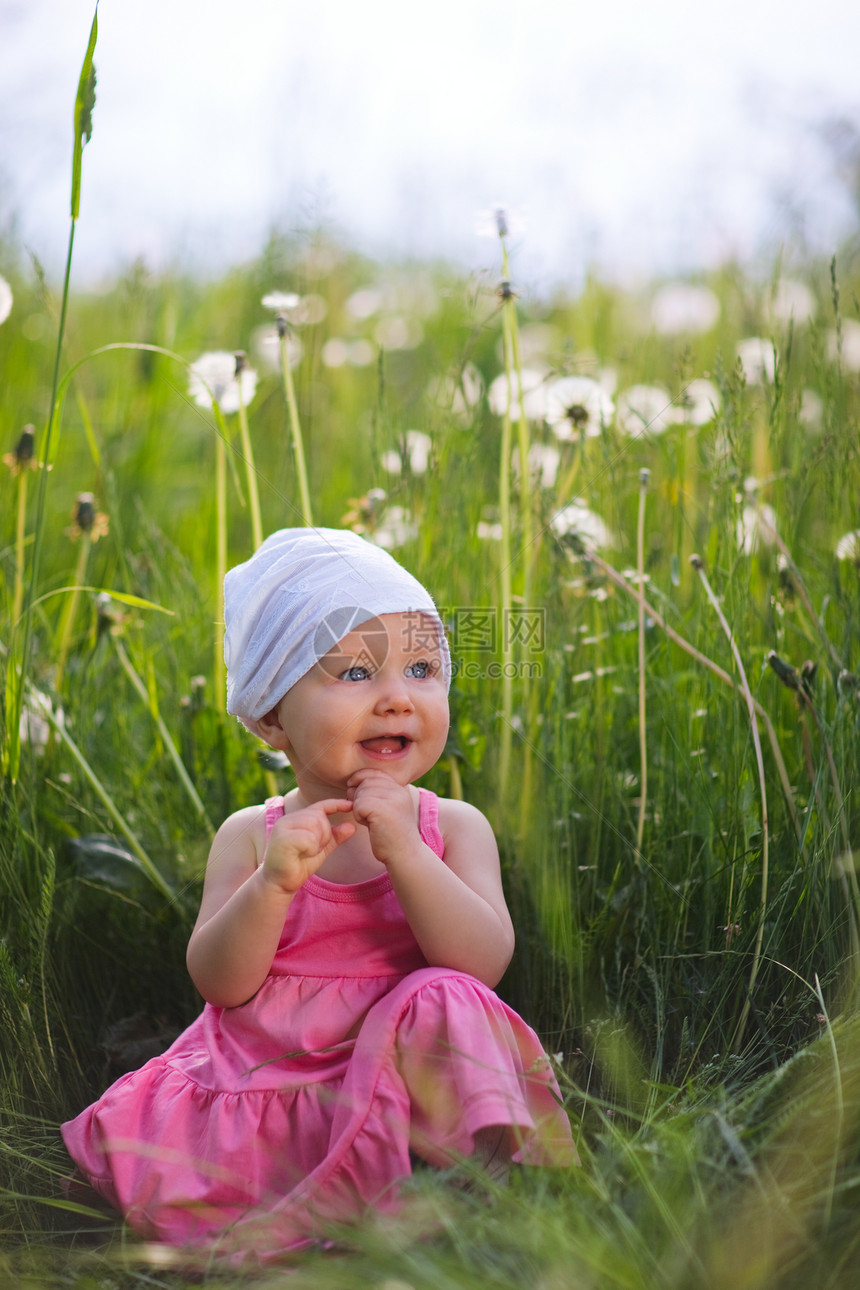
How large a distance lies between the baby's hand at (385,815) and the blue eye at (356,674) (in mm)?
118

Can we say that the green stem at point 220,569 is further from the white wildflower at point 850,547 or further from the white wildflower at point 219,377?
the white wildflower at point 850,547

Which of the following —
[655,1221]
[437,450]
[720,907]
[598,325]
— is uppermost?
[598,325]

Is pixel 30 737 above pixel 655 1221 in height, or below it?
above

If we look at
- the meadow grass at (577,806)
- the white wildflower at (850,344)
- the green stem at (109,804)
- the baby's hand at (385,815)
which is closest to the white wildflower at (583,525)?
the meadow grass at (577,806)

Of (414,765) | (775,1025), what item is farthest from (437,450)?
(775,1025)

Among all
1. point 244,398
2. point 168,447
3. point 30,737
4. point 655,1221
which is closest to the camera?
point 655,1221

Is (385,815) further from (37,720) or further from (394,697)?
(37,720)

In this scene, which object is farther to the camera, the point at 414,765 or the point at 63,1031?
the point at 63,1031

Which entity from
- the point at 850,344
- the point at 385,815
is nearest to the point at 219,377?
the point at 385,815

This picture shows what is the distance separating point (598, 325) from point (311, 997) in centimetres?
215

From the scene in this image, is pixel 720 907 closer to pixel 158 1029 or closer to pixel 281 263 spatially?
pixel 158 1029

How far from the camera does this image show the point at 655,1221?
0.87 meters

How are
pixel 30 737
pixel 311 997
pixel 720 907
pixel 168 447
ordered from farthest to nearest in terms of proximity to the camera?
pixel 168 447 < pixel 30 737 < pixel 720 907 < pixel 311 997

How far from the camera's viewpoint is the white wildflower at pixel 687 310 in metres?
3.94
